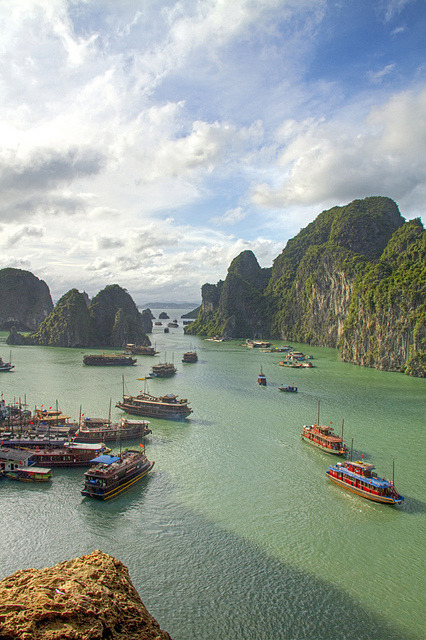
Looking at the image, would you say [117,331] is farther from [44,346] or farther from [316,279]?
[316,279]

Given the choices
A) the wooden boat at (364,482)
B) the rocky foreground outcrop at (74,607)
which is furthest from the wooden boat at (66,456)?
the rocky foreground outcrop at (74,607)

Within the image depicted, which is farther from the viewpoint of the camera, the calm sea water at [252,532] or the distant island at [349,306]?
the distant island at [349,306]

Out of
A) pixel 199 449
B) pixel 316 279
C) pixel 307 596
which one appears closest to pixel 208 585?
pixel 307 596

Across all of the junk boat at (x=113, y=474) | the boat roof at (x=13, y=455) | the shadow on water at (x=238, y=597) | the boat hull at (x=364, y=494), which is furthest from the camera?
the boat roof at (x=13, y=455)

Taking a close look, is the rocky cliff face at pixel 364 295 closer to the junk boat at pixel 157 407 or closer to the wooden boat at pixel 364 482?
the junk boat at pixel 157 407

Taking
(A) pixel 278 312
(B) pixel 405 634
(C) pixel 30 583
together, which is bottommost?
(B) pixel 405 634

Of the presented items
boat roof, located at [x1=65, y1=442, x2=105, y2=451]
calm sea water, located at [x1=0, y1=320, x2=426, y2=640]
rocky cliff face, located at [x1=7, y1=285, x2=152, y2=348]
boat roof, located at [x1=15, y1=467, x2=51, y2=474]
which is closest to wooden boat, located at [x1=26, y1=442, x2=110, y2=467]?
boat roof, located at [x1=65, y1=442, x2=105, y2=451]
